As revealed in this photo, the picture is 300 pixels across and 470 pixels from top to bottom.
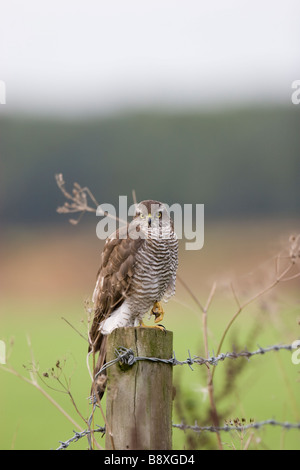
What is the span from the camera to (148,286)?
5121mm

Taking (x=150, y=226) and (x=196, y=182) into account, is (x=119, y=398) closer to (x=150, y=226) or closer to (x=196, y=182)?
(x=150, y=226)

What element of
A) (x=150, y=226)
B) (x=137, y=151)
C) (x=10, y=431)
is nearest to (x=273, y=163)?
→ (x=137, y=151)

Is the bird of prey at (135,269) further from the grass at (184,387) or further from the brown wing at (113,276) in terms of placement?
the grass at (184,387)

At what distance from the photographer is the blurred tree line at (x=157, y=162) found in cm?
3700

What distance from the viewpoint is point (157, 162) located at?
38.3 meters

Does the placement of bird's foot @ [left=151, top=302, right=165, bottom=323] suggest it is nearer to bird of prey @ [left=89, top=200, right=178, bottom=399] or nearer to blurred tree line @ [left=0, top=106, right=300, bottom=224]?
bird of prey @ [left=89, top=200, right=178, bottom=399]

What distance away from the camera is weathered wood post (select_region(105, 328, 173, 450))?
3.30 metres

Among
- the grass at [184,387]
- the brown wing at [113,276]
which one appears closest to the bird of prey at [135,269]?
the brown wing at [113,276]

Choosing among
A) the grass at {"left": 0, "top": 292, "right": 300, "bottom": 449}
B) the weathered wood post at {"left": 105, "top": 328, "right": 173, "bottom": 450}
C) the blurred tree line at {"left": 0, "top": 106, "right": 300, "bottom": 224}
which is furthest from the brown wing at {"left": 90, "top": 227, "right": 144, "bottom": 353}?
the blurred tree line at {"left": 0, "top": 106, "right": 300, "bottom": 224}

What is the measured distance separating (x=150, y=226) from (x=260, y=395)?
1003 centimetres

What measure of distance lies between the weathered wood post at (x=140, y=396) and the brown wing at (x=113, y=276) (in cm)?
151

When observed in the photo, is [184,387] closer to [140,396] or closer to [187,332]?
[140,396]

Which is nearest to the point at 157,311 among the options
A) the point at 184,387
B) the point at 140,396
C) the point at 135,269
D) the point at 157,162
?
the point at 135,269

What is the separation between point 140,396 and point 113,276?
1789 millimetres
